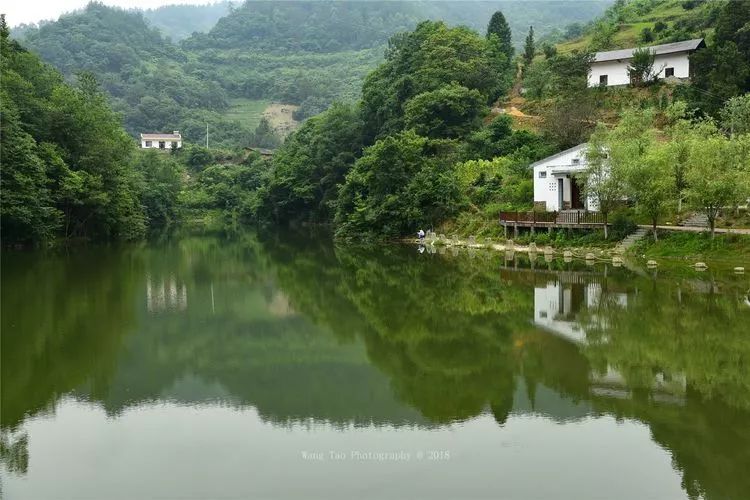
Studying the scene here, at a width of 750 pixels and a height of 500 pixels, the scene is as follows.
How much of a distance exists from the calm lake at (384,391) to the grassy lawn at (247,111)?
121518mm

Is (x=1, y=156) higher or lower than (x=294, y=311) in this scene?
higher

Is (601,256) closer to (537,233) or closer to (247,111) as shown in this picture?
(537,233)

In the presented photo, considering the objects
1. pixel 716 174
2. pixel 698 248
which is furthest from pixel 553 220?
pixel 716 174

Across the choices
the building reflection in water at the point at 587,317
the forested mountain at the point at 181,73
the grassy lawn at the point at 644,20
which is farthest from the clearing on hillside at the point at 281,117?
the building reflection in water at the point at 587,317

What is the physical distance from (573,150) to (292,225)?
40687mm

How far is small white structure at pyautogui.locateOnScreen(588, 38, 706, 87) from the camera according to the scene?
1891 inches

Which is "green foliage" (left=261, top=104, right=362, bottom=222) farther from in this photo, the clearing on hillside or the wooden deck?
the clearing on hillside

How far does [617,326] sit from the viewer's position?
1769cm

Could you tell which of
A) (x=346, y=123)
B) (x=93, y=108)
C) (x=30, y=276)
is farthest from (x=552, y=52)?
(x=30, y=276)

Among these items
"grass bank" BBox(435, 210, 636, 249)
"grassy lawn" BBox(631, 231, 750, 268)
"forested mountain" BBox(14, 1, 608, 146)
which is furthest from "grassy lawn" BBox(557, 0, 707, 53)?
"forested mountain" BBox(14, 1, 608, 146)

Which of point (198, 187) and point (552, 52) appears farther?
point (198, 187)

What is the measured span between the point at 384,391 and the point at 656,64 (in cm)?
4374

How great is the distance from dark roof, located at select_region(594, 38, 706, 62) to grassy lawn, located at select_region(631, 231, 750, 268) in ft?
74.1

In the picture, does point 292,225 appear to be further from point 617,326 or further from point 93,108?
point 617,326
